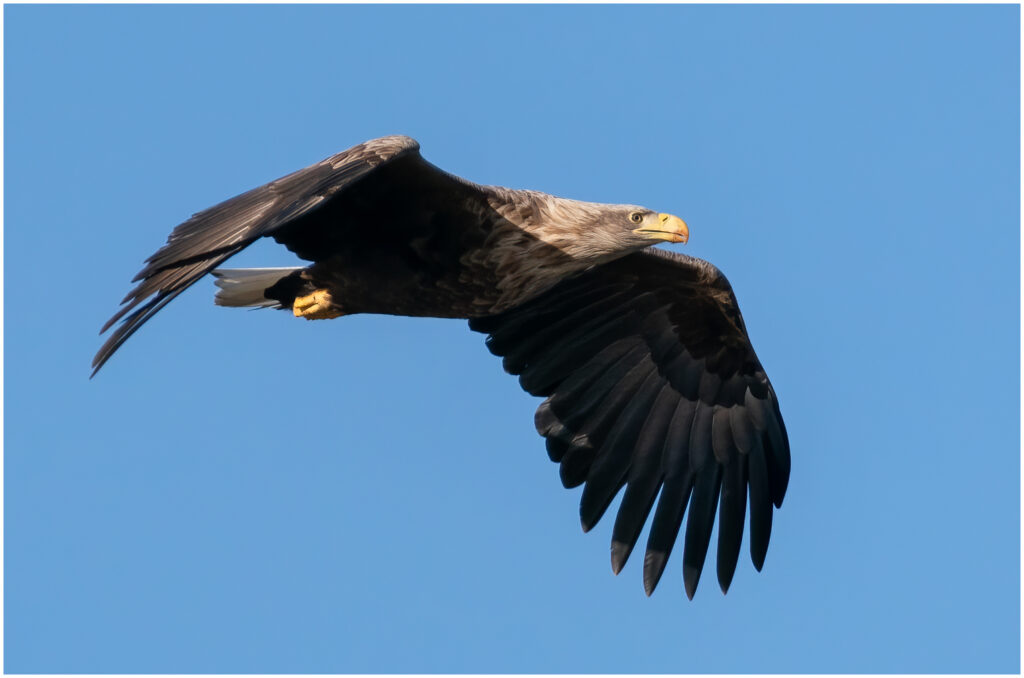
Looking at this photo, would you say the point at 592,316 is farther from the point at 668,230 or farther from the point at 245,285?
the point at 245,285

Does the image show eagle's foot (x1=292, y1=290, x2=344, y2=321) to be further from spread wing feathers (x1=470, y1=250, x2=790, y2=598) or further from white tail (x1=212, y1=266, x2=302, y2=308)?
spread wing feathers (x1=470, y1=250, x2=790, y2=598)

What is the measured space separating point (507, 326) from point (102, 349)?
3.54m

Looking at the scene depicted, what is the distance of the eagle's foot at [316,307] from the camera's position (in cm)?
1055

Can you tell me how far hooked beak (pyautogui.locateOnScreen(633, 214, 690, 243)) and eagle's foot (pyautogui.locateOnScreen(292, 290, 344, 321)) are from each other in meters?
2.00

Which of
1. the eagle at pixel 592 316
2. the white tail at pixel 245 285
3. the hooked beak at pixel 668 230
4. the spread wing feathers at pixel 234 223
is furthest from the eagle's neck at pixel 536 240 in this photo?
the white tail at pixel 245 285

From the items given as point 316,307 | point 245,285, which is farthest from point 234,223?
point 245,285

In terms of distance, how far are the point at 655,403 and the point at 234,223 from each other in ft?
13.7

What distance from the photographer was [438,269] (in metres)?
10.2

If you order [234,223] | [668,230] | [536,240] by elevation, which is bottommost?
[234,223]

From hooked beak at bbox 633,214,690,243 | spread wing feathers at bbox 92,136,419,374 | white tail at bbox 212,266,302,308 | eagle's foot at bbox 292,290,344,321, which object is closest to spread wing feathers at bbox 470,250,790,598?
hooked beak at bbox 633,214,690,243

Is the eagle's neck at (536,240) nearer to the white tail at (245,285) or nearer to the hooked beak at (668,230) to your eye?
the hooked beak at (668,230)

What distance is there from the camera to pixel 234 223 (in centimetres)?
891

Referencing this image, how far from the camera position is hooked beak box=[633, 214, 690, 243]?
10141mm

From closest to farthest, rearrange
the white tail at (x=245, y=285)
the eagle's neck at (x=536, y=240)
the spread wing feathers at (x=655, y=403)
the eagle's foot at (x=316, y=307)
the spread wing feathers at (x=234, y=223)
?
1. the spread wing feathers at (x=234, y=223)
2. the eagle's neck at (x=536, y=240)
3. the eagle's foot at (x=316, y=307)
4. the white tail at (x=245, y=285)
5. the spread wing feathers at (x=655, y=403)
